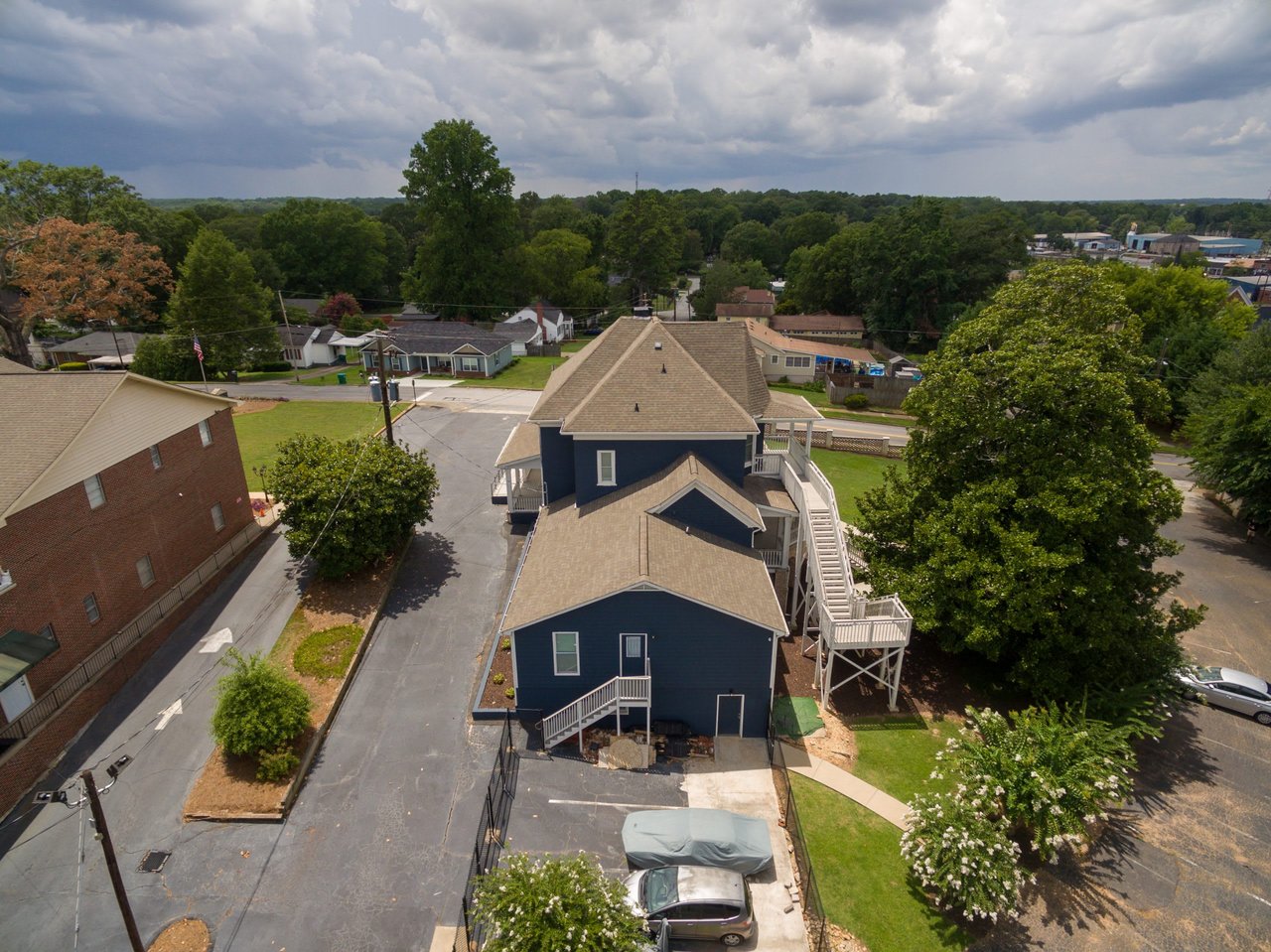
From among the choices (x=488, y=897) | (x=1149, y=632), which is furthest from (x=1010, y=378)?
(x=488, y=897)

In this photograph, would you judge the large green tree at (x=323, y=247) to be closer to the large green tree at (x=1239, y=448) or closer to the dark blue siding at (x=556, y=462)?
the dark blue siding at (x=556, y=462)

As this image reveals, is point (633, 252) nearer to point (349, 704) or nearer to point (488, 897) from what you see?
point (349, 704)

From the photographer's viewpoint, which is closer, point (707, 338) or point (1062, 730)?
point (1062, 730)

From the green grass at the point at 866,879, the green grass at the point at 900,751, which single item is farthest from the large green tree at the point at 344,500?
the green grass at the point at 900,751

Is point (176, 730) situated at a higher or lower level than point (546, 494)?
lower

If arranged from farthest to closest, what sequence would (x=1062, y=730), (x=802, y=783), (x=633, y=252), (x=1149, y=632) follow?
(x=633, y=252)
(x=1149, y=632)
(x=802, y=783)
(x=1062, y=730)

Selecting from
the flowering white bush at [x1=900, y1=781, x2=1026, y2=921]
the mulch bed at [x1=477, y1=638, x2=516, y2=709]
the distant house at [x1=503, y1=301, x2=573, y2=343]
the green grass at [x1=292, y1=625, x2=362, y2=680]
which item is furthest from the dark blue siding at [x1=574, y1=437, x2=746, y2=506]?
the distant house at [x1=503, y1=301, x2=573, y2=343]
